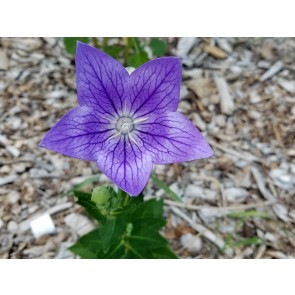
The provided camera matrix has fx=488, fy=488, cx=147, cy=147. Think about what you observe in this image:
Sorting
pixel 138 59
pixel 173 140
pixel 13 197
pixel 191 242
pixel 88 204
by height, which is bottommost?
pixel 191 242

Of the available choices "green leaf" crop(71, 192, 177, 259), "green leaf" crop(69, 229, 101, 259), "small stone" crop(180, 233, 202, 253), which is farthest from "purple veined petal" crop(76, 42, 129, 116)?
"small stone" crop(180, 233, 202, 253)

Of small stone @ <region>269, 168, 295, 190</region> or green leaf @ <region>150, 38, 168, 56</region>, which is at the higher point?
green leaf @ <region>150, 38, 168, 56</region>

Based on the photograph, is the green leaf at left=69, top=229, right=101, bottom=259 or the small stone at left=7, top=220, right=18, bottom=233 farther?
the small stone at left=7, top=220, right=18, bottom=233

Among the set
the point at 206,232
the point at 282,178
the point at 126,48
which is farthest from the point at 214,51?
the point at 206,232

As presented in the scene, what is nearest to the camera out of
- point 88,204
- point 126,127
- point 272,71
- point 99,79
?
point 99,79

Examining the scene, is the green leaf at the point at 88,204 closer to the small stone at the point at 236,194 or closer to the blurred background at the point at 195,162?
the blurred background at the point at 195,162

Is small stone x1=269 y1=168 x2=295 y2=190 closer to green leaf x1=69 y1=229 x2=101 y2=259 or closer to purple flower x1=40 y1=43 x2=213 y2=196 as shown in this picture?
green leaf x1=69 y1=229 x2=101 y2=259

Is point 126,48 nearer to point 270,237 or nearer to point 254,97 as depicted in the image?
point 254,97
